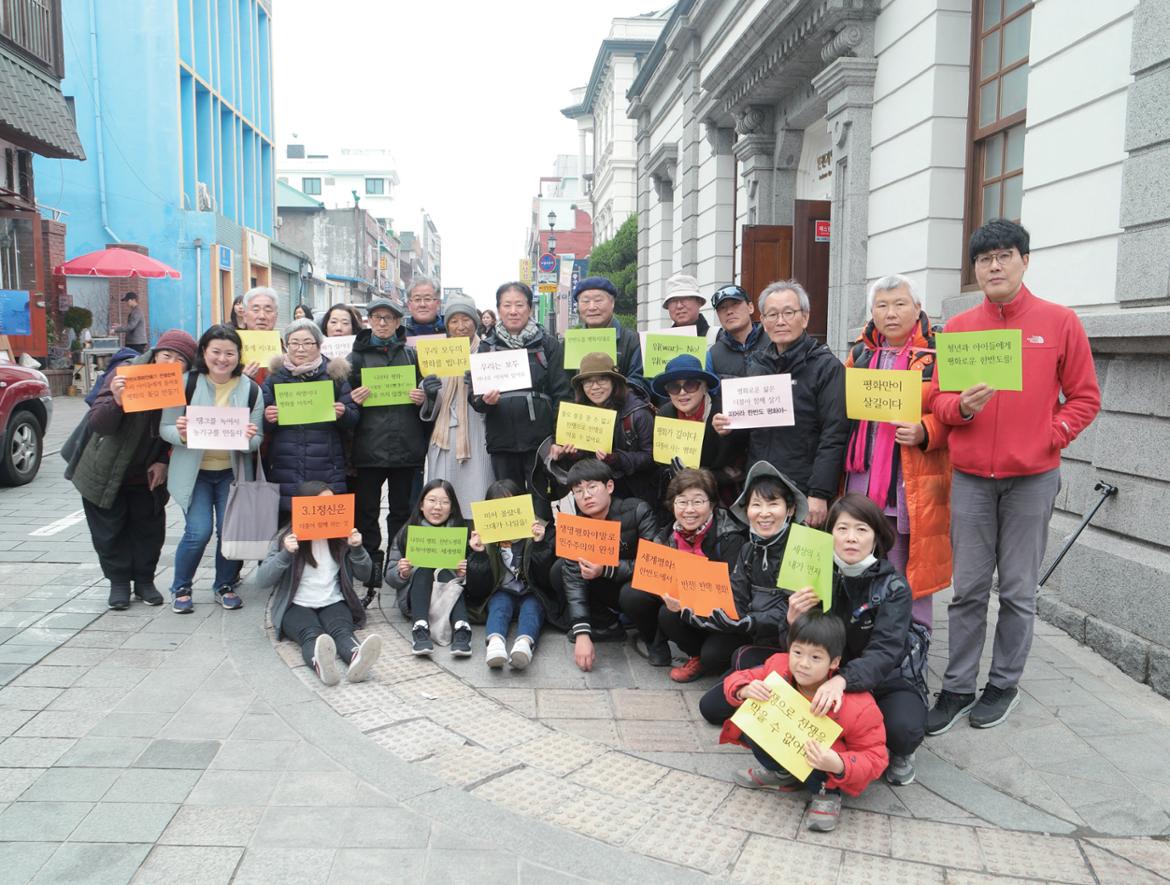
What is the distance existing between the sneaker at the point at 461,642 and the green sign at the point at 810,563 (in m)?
2.06

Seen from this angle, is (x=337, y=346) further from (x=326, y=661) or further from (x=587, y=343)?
(x=326, y=661)

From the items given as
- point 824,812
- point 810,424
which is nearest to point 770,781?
point 824,812

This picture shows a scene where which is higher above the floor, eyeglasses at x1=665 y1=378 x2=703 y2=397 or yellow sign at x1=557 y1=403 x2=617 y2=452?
eyeglasses at x1=665 y1=378 x2=703 y2=397

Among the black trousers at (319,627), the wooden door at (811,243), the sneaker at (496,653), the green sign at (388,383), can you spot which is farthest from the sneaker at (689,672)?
the wooden door at (811,243)

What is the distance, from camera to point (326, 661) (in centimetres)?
484

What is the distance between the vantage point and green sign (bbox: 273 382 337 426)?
586 cm

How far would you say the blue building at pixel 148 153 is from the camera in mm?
26047

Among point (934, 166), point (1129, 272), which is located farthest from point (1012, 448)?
point (934, 166)

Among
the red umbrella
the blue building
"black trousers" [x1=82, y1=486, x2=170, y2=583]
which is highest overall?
the blue building

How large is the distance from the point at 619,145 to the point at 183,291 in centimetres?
1878

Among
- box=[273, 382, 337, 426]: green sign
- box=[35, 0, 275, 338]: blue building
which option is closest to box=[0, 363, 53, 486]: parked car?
box=[273, 382, 337, 426]: green sign

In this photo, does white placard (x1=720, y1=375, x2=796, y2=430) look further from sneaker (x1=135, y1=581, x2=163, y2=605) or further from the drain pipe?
the drain pipe

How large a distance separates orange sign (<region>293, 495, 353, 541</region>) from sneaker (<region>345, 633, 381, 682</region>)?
2.60ft

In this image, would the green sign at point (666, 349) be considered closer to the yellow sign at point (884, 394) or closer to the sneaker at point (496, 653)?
the yellow sign at point (884, 394)
